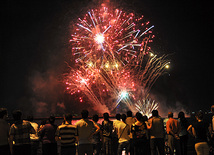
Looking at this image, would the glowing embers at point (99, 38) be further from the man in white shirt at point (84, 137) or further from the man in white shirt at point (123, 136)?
the man in white shirt at point (84, 137)

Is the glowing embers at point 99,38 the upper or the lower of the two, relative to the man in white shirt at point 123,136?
upper

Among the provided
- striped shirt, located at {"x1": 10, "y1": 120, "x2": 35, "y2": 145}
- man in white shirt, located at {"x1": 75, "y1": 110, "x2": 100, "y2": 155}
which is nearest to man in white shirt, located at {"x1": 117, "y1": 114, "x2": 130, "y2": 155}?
man in white shirt, located at {"x1": 75, "y1": 110, "x2": 100, "y2": 155}

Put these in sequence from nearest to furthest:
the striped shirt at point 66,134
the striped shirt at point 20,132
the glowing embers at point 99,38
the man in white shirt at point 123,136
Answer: the striped shirt at point 20,132 < the striped shirt at point 66,134 < the man in white shirt at point 123,136 < the glowing embers at point 99,38

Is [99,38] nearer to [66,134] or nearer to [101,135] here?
[101,135]

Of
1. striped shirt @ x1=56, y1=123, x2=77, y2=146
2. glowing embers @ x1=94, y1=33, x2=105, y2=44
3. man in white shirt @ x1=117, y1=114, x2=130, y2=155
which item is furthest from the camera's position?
glowing embers @ x1=94, y1=33, x2=105, y2=44

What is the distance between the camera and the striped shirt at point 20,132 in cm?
682

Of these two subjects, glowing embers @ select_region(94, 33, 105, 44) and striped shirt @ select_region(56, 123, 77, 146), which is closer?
striped shirt @ select_region(56, 123, 77, 146)

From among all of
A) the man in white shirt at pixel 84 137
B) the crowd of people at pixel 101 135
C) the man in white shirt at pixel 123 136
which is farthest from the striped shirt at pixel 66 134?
the man in white shirt at pixel 123 136

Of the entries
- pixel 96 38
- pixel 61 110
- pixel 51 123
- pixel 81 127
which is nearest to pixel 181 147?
pixel 81 127

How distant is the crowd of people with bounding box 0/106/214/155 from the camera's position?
270 inches

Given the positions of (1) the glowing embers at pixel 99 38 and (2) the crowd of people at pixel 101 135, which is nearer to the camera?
(2) the crowd of people at pixel 101 135

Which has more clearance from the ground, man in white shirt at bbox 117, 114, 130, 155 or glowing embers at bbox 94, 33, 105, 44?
glowing embers at bbox 94, 33, 105, 44

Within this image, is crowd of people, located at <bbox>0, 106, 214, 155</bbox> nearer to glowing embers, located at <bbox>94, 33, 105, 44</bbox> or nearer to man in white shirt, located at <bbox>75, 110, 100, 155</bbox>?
man in white shirt, located at <bbox>75, 110, 100, 155</bbox>

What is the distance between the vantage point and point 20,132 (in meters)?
6.89
